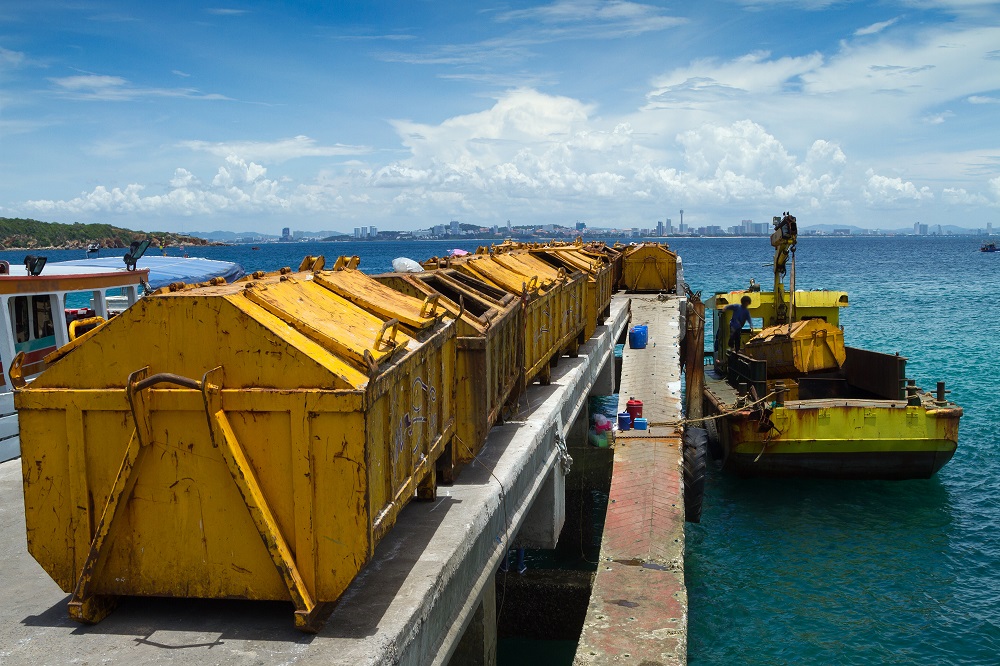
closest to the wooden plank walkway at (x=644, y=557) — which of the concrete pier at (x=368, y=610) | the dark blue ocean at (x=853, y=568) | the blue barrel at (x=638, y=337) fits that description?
the concrete pier at (x=368, y=610)

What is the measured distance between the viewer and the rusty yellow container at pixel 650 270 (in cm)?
3073

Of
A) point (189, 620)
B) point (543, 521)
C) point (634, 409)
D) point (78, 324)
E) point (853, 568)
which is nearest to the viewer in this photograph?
point (189, 620)

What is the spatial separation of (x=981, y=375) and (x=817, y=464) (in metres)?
17.1

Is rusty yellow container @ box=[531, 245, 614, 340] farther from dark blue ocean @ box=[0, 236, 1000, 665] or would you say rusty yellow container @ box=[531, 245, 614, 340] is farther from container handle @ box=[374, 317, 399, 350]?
container handle @ box=[374, 317, 399, 350]

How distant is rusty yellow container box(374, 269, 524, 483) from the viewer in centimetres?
805

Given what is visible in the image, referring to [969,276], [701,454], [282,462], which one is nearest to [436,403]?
[282,462]

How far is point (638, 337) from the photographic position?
19469 millimetres

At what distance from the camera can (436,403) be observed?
23.5 feet

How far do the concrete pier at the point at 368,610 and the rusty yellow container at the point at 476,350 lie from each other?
353 millimetres

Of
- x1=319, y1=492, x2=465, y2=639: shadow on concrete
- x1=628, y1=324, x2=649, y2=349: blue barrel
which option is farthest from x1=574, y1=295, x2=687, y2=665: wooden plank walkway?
x1=628, y1=324, x2=649, y2=349: blue barrel

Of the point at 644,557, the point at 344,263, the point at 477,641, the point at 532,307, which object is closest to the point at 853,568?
the point at 644,557

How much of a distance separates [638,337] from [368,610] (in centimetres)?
1481

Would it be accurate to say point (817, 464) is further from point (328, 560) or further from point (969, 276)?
point (969, 276)

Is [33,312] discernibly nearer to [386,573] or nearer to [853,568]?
[386,573]
